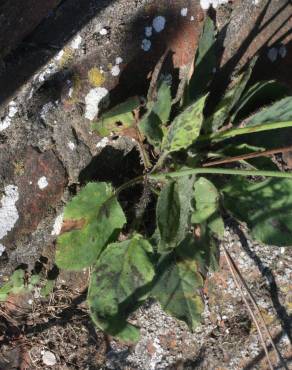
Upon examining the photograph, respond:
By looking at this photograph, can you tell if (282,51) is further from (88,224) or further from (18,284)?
(18,284)

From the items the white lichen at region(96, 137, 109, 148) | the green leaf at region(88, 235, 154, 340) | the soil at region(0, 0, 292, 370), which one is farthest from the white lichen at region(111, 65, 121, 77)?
the green leaf at region(88, 235, 154, 340)

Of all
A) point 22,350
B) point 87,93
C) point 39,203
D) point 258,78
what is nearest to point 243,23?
point 258,78

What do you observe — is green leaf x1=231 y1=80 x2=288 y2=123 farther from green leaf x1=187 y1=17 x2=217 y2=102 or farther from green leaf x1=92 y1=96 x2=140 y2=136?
green leaf x1=92 y1=96 x2=140 y2=136

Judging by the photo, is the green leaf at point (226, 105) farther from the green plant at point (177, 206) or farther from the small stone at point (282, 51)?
the small stone at point (282, 51)

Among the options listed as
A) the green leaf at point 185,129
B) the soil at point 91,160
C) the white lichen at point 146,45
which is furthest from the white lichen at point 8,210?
the white lichen at point 146,45

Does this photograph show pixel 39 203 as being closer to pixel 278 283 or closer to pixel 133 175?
pixel 133 175

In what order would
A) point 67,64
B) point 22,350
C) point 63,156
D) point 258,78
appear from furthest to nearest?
point 22,350, point 258,78, point 63,156, point 67,64

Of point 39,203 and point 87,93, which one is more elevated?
point 87,93
